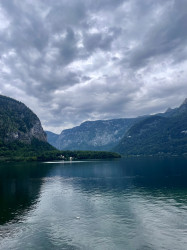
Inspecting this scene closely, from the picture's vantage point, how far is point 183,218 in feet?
201

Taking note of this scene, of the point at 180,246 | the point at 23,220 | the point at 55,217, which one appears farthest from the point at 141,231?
the point at 23,220

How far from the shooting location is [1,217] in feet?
215

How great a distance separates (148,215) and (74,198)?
36.9 m

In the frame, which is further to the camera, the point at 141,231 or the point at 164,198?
the point at 164,198

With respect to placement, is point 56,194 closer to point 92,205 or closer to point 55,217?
point 92,205

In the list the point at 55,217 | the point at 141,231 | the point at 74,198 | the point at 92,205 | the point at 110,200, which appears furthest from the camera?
the point at 74,198

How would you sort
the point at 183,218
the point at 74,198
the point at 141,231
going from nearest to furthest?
the point at 141,231
the point at 183,218
the point at 74,198

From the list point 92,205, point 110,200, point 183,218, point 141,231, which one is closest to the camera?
point 141,231

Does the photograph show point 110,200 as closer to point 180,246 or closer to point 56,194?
point 56,194

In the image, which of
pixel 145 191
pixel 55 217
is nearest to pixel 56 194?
pixel 55 217

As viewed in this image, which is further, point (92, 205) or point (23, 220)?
point (92, 205)

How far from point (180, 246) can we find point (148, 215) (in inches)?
826

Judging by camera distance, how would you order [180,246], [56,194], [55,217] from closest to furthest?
[180,246] → [55,217] → [56,194]

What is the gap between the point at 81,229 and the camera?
54625 mm
